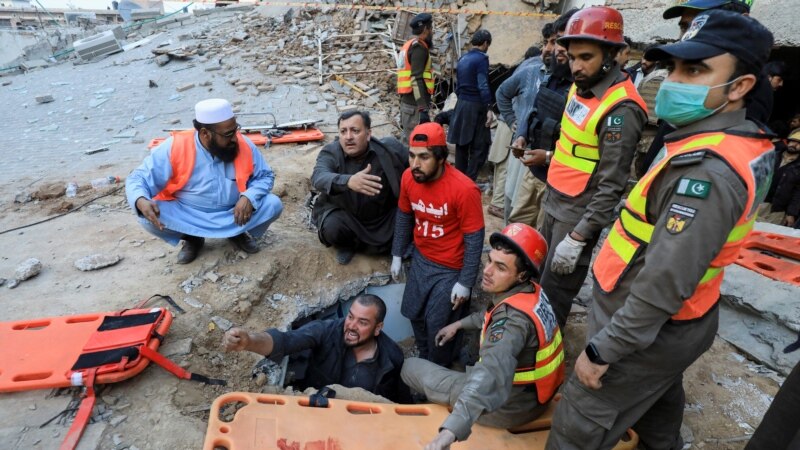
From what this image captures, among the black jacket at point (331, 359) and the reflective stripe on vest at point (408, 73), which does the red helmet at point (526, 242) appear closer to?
the black jacket at point (331, 359)

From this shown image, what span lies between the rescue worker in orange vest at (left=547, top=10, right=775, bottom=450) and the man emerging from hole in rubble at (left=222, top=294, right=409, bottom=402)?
1.61 m

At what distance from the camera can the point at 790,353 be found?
109 inches

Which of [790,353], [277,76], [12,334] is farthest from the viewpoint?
[277,76]

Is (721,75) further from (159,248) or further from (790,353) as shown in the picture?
(159,248)

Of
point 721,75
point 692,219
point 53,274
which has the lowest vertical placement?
point 53,274

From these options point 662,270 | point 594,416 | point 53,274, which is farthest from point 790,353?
point 53,274

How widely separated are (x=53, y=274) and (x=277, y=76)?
763 cm

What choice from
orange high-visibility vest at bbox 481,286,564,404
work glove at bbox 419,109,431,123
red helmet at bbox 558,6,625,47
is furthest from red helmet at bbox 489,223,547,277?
work glove at bbox 419,109,431,123

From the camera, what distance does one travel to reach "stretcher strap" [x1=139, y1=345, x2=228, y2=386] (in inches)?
94.0

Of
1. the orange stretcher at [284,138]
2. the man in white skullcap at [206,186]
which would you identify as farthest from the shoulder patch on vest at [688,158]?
the orange stretcher at [284,138]

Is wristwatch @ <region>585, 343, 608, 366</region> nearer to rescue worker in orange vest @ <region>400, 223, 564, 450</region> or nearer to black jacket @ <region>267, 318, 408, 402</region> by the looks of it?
rescue worker in orange vest @ <region>400, 223, 564, 450</region>

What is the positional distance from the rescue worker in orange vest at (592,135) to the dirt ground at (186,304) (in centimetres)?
121

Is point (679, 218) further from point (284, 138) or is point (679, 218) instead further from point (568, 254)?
point (284, 138)

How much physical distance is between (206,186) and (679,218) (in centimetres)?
334
